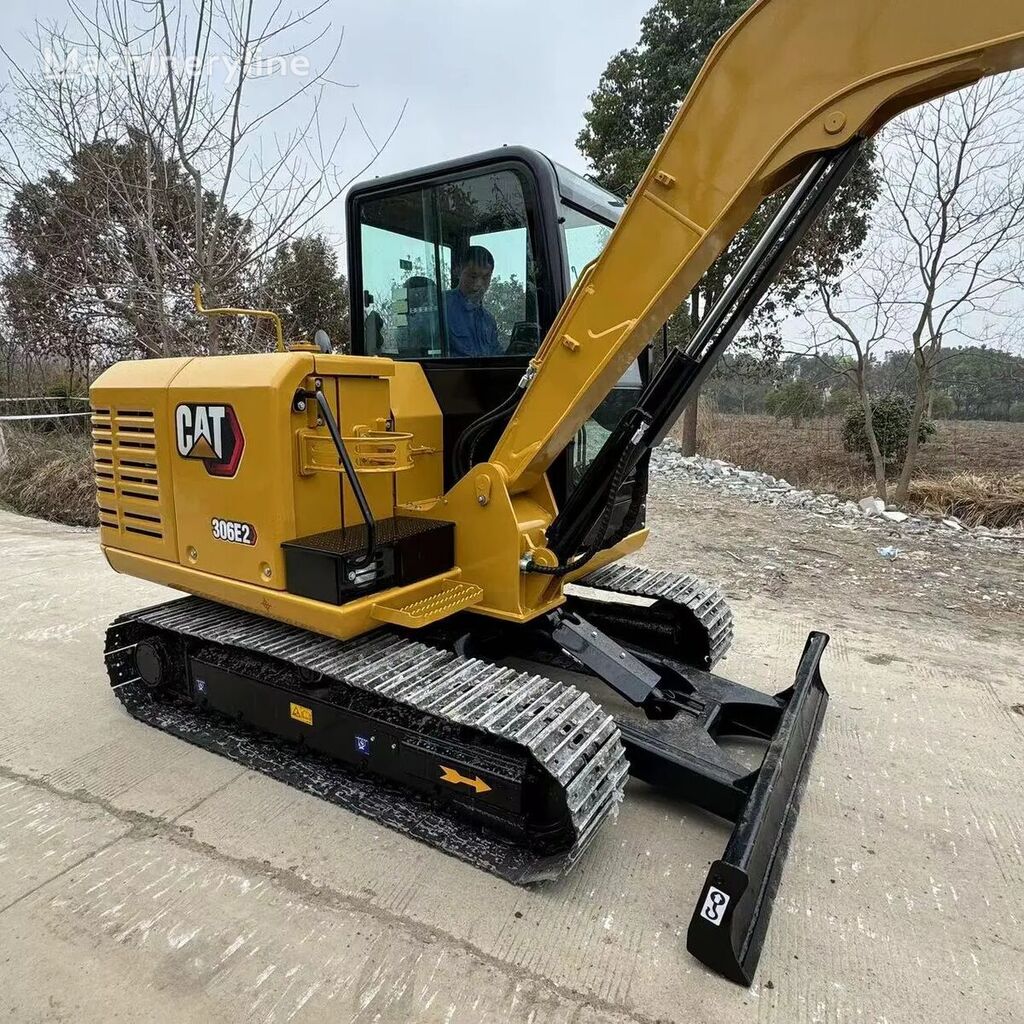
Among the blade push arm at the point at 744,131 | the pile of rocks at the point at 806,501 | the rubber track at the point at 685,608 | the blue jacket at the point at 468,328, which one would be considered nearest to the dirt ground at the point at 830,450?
the pile of rocks at the point at 806,501

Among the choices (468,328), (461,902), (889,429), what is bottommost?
(461,902)

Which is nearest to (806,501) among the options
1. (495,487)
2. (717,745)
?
(717,745)

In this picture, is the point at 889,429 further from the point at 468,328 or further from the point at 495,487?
the point at 495,487

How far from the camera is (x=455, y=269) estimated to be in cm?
335

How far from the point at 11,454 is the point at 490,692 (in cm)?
1126

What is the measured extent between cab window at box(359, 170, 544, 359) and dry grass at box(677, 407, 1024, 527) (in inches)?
296

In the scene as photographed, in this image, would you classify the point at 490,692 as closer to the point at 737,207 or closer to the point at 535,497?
the point at 535,497

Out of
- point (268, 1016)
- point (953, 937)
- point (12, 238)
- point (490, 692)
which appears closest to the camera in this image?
point (268, 1016)

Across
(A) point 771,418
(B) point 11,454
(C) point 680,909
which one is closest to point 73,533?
(B) point 11,454

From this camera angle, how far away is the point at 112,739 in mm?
3570

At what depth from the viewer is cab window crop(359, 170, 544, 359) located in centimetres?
316

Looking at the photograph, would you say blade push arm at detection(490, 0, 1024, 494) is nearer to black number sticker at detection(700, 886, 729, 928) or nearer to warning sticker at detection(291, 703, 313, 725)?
warning sticker at detection(291, 703, 313, 725)

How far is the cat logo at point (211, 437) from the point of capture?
3.06m

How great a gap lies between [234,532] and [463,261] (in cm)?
156
